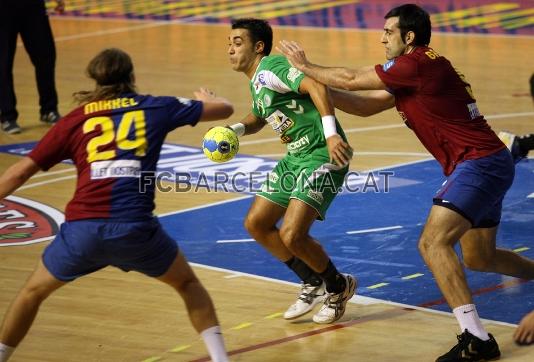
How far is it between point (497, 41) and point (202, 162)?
426 inches

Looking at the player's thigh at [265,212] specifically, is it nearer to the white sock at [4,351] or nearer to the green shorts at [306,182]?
the green shorts at [306,182]

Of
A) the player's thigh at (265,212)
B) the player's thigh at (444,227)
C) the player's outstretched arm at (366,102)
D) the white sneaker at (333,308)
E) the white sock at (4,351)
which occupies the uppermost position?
the player's outstretched arm at (366,102)

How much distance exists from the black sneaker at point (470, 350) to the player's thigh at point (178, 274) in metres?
1.83

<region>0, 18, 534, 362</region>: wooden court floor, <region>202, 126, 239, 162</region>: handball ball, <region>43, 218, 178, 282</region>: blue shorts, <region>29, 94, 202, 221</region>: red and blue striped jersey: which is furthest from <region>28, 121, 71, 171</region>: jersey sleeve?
<region>202, 126, 239, 162</region>: handball ball

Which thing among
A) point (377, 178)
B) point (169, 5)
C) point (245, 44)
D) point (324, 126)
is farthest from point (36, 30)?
point (169, 5)

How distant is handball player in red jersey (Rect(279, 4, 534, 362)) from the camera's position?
7.73 metres

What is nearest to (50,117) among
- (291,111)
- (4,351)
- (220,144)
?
(220,144)

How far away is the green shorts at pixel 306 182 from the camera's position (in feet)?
28.1

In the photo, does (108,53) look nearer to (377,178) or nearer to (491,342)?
(491,342)

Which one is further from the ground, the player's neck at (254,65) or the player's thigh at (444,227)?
the player's neck at (254,65)

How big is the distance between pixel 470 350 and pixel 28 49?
1055 cm

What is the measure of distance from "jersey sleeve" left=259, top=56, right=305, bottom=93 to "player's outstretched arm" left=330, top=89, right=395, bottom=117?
2.10 ft

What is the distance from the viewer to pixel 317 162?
343 inches

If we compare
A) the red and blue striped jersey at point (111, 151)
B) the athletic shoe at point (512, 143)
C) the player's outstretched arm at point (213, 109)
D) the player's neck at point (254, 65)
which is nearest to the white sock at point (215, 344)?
the red and blue striped jersey at point (111, 151)
